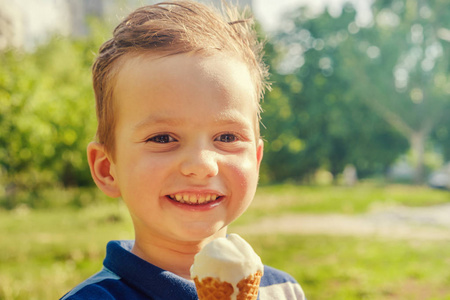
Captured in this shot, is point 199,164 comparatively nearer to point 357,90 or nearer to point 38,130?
point 38,130

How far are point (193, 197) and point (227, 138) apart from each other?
0.53 feet

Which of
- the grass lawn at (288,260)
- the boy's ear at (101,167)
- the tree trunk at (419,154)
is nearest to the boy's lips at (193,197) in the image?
the boy's ear at (101,167)

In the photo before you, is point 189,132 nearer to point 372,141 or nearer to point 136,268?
point 136,268

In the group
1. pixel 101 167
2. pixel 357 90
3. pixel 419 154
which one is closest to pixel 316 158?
pixel 357 90

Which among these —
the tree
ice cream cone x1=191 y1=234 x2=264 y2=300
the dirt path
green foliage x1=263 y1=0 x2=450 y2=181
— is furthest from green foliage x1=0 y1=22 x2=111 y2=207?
ice cream cone x1=191 y1=234 x2=264 y2=300

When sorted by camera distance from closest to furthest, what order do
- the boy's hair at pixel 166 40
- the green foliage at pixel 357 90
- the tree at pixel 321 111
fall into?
the boy's hair at pixel 166 40, the green foliage at pixel 357 90, the tree at pixel 321 111

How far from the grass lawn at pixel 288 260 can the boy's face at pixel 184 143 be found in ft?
9.32

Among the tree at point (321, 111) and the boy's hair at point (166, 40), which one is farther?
the tree at point (321, 111)

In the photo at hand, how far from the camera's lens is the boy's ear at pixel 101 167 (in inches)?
49.2

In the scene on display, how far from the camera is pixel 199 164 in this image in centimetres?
103

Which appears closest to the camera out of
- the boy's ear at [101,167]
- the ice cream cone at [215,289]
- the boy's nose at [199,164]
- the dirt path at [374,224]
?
the ice cream cone at [215,289]

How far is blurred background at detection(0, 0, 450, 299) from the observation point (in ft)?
14.1

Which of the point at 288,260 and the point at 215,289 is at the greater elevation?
the point at 215,289

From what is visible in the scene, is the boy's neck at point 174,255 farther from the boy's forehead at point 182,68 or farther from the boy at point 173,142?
the boy's forehead at point 182,68
